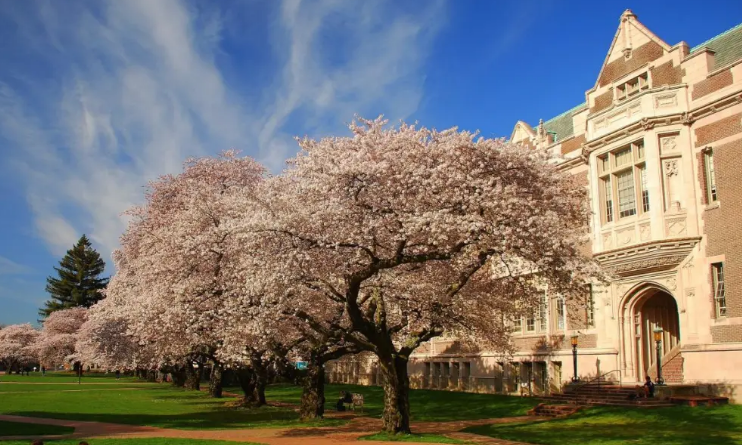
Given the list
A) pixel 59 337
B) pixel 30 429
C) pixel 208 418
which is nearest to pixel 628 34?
pixel 208 418

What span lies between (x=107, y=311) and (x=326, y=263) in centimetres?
2445

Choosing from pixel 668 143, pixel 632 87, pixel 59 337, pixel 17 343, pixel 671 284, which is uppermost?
pixel 632 87

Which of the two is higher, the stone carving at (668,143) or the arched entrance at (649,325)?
the stone carving at (668,143)

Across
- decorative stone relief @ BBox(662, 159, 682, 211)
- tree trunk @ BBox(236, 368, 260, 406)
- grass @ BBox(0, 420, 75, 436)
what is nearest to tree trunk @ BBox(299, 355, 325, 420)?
grass @ BBox(0, 420, 75, 436)

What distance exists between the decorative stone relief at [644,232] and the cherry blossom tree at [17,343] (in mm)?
89154

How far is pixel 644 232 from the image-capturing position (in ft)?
94.2

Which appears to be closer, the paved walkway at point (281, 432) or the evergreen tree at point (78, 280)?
A: the paved walkway at point (281, 432)

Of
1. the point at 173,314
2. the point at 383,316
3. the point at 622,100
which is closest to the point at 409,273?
the point at 383,316

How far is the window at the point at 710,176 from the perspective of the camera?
89.2ft

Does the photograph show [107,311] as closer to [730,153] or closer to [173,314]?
[173,314]

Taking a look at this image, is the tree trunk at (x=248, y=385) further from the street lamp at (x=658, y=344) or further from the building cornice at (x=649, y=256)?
the street lamp at (x=658, y=344)

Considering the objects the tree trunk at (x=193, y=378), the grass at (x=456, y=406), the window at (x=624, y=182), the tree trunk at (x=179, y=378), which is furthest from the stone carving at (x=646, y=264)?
the tree trunk at (x=179, y=378)

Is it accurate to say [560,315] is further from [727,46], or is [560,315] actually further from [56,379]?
[56,379]

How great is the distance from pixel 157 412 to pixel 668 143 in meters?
26.2
